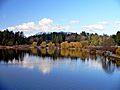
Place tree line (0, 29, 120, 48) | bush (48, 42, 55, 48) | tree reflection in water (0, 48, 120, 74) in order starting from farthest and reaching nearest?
1. bush (48, 42, 55, 48)
2. tree line (0, 29, 120, 48)
3. tree reflection in water (0, 48, 120, 74)

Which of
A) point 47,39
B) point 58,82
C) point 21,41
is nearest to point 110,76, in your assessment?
point 58,82

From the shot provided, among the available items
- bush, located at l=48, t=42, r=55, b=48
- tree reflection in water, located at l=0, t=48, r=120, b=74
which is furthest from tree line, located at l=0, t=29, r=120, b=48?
tree reflection in water, located at l=0, t=48, r=120, b=74

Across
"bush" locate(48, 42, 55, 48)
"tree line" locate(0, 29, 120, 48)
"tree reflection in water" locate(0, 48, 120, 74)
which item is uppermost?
"tree line" locate(0, 29, 120, 48)

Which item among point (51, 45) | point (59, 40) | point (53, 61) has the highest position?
point (59, 40)

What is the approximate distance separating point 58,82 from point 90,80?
75 cm

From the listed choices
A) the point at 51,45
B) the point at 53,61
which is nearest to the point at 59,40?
the point at 51,45

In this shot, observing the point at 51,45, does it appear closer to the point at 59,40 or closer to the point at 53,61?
the point at 59,40

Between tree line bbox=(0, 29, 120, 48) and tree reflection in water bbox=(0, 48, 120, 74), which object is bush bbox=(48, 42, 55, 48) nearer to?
tree line bbox=(0, 29, 120, 48)

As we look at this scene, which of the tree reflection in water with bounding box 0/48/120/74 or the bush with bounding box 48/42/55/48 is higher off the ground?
the bush with bounding box 48/42/55/48

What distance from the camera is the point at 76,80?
5.40m

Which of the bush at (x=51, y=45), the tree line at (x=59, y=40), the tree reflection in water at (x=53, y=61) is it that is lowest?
the tree reflection in water at (x=53, y=61)

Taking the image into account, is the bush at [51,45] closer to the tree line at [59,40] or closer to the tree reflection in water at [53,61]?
the tree line at [59,40]

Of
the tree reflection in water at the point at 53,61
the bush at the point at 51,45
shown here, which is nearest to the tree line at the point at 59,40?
the bush at the point at 51,45

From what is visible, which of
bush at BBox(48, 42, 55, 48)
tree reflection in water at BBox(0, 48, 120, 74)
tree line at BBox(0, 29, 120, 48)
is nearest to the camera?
tree reflection in water at BBox(0, 48, 120, 74)
